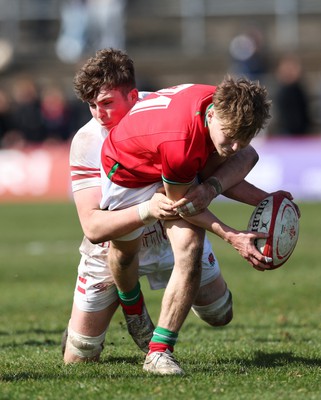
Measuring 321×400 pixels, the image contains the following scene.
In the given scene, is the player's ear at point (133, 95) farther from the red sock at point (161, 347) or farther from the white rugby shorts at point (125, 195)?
the red sock at point (161, 347)

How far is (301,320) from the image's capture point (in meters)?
10.0

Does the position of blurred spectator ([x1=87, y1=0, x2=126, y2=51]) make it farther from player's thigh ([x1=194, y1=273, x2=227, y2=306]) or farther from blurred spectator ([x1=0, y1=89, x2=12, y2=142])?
player's thigh ([x1=194, y1=273, x2=227, y2=306])

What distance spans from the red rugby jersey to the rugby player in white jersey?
21 centimetres

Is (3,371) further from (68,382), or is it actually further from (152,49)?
(152,49)

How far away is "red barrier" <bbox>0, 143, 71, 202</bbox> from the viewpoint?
2397cm

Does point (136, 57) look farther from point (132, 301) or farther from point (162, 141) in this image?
point (162, 141)

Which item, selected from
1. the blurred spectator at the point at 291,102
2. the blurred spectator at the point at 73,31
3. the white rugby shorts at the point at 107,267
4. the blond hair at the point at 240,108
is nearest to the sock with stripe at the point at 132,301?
the white rugby shorts at the point at 107,267

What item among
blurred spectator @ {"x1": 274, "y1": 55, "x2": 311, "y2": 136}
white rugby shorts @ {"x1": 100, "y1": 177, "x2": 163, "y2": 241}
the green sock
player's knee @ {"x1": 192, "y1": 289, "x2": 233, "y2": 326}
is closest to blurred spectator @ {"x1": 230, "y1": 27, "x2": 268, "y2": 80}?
blurred spectator @ {"x1": 274, "y1": 55, "x2": 311, "y2": 136}

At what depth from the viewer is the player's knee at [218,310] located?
786 cm

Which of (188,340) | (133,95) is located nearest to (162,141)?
(133,95)

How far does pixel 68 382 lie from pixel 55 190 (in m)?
17.9

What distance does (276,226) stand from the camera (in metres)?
6.74

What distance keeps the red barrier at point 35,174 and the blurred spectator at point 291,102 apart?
4.92 meters

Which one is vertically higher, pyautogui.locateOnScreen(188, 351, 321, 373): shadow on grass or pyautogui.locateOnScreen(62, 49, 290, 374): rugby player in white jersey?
pyautogui.locateOnScreen(62, 49, 290, 374): rugby player in white jersey
